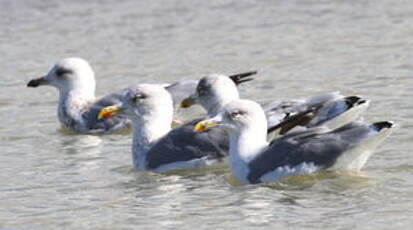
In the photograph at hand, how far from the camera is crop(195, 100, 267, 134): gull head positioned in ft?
38.5

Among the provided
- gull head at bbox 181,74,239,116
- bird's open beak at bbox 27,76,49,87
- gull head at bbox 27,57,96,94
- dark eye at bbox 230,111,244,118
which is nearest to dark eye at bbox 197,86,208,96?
gull head at bbox 181,74,239,116

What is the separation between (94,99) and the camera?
52.7 ft

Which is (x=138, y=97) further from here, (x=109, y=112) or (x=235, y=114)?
(x=235, y=114)

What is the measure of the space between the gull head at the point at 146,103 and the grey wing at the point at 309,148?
1.79 metres

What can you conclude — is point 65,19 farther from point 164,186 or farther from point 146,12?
point 164,186

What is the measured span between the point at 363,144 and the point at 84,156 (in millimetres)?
3442

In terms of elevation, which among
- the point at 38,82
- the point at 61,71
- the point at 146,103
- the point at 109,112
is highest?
the point at 146,103

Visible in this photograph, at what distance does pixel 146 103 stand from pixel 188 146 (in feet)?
2.47

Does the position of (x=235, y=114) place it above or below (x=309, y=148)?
above

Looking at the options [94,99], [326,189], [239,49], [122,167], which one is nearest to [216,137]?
[122,167]

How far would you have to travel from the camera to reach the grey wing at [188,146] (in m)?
12.5

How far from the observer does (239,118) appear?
463 inches

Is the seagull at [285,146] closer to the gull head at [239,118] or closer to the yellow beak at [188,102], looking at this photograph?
→ the gull head at [239,118]

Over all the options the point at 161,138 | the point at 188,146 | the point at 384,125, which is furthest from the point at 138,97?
the point at 384,125
